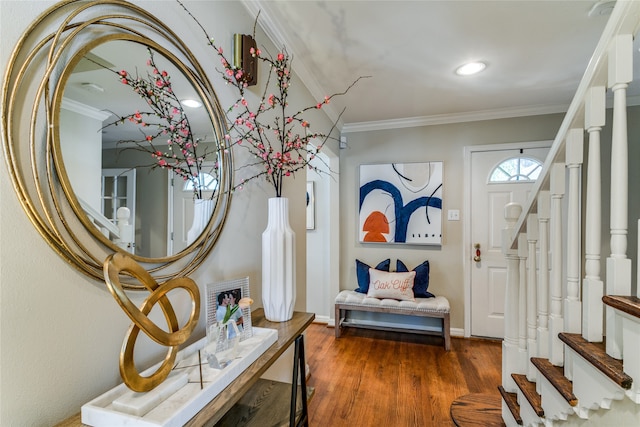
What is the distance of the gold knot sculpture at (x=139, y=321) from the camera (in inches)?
24.7

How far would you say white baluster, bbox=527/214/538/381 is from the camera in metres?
1.50

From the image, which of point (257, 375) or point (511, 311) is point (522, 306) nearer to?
point (511, 311)

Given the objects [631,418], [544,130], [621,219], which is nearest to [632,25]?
[621,219]

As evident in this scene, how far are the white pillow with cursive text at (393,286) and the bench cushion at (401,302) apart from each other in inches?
2.4

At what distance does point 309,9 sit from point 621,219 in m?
1.60

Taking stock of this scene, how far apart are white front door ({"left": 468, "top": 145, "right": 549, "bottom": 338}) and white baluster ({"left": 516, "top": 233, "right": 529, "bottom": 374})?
1581 millimetres

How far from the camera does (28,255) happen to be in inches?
24.9

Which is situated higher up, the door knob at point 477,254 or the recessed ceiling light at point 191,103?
the recessed ceiling light at point 191,103

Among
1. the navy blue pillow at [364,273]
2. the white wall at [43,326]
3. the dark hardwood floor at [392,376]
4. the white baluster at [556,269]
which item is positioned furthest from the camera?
the navy blue pillow at [364,273]

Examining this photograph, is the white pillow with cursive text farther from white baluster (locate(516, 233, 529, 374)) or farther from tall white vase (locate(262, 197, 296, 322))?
tall white vase (locate(262, 197, 296, 322))

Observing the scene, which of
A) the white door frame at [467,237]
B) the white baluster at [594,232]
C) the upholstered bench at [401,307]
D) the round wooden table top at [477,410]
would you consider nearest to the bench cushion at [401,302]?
the upholstered bench at [401,307]

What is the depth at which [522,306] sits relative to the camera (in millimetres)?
1661

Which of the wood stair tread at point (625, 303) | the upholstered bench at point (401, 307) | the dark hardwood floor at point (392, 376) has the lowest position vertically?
the dark hardwood floor at point (392, 376)

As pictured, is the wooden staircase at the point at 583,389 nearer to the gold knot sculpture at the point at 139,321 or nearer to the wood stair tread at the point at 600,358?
the wood stair tread at the point at 600,358
